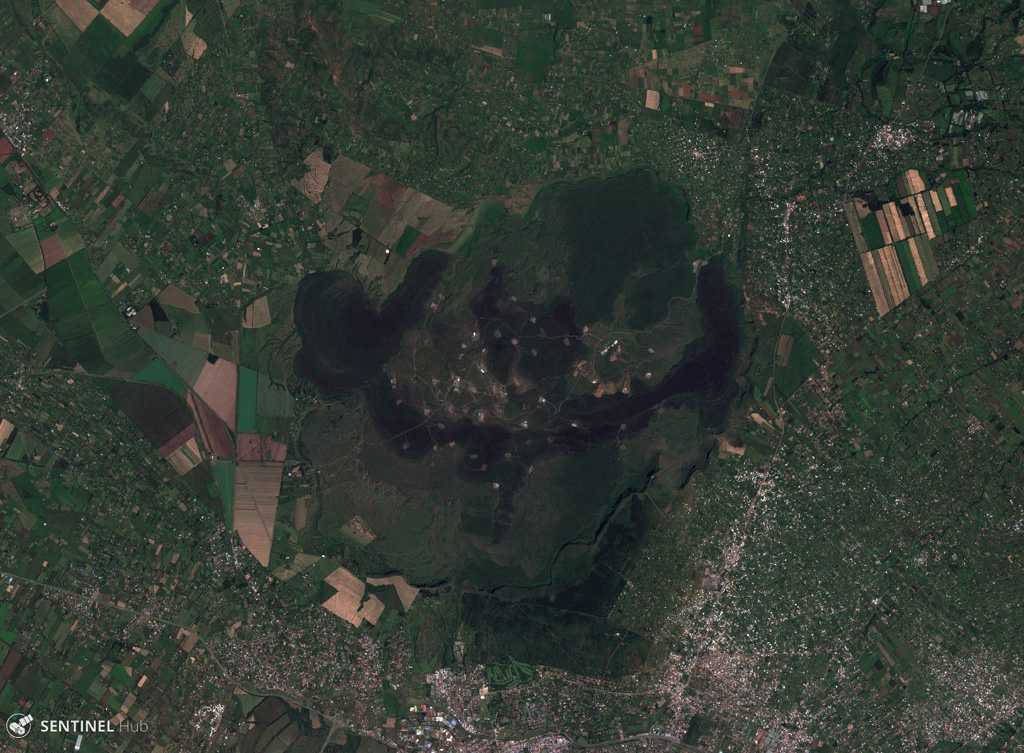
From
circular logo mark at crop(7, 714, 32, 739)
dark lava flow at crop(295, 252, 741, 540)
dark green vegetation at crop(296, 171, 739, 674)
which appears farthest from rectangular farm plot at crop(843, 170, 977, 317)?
circular logo mark at crop(7, 714, 32, 739)

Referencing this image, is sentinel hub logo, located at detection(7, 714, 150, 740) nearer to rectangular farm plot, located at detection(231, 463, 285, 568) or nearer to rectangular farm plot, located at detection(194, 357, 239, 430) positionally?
rectangular farm plot, located at detection(231, 463, 285, 568)

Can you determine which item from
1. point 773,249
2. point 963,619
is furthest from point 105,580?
point 963,619

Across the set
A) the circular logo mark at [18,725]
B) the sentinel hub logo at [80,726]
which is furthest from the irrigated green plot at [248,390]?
the circular logo mark at [18,725]

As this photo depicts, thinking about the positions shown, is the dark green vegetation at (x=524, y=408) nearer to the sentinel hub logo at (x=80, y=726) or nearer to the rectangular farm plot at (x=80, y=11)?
the sentinel hub logo at (x=80, y=726)

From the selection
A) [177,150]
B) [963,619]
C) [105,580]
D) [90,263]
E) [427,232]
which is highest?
[177,150]

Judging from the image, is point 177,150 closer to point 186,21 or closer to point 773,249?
point 186,21

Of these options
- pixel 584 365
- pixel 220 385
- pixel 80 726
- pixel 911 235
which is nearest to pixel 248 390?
pixel 220 385
